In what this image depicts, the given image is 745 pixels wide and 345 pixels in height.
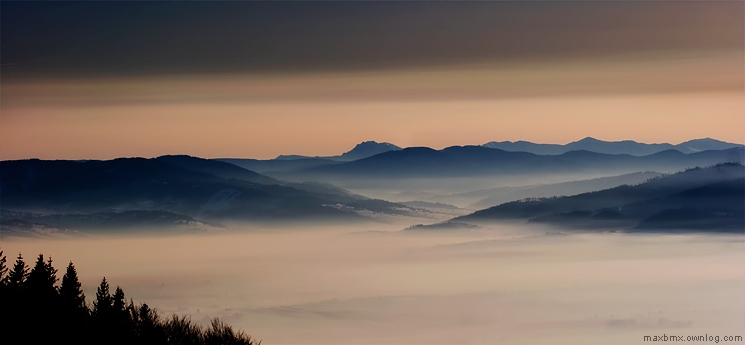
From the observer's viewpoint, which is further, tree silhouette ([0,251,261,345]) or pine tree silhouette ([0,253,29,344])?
tree silhouette ([0,251,261,345])

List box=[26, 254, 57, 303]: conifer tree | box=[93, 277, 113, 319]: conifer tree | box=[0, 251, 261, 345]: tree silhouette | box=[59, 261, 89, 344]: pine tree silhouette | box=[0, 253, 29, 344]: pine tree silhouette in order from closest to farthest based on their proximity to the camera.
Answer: box=[0, 253, 29, 344]: pine tree silhouette, box=[0, 251, 261, 345]: tree silhouette, box=[59, 261, 89, 344]: pine tree silhouette, box=[26, 254, 57, 303]: conifer tree, box=[93, 277, 113, 319]: conifer tree

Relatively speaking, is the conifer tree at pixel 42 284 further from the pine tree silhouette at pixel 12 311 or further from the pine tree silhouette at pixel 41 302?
the pine tree silhouette at pixel 12 311

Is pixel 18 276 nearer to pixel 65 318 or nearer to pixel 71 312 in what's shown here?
pixel 71 312

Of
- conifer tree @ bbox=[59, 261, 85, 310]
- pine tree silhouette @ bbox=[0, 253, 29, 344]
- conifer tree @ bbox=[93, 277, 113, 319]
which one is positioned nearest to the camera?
pine tree silhouette @ bbox=[0, 253, 29, 344]

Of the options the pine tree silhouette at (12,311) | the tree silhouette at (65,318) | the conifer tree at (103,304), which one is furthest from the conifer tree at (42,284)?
the conifer tree at (103,304)

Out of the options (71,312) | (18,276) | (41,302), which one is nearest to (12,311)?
(41,302)

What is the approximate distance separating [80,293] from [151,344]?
7625 millimetres

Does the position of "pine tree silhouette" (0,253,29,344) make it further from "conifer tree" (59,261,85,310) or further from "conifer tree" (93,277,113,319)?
"conifer tree" (93,277,113,319)

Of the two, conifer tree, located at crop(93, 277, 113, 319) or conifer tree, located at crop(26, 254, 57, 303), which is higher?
conifer tree, located at crop(26, 254, 57, 303)

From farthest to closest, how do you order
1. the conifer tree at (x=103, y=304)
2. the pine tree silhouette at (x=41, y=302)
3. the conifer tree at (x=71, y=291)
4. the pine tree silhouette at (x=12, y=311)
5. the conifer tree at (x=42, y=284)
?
the conifer tree at (x=71, y=291) → the conifer tree at (x=103, y=304) → the conifer tree at (x=42, y=284) → the pine tree silhouette at (x=41, y=302) → the pine tree silhouette at (x=12, y=311)

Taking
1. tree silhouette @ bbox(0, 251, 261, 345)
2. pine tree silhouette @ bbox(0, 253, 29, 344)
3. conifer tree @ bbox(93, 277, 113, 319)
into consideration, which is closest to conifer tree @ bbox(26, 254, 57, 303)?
tree silhouette @ bbox(0, 251, 261, 345)

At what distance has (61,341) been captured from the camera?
205 ft

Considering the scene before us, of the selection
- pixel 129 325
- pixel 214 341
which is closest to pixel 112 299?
pixel 129 325

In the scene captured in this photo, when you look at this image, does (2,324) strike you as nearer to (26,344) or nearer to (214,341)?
(26,344)
